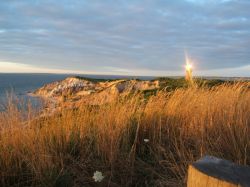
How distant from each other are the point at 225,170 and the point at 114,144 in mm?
2484

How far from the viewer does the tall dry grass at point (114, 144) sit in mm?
3834

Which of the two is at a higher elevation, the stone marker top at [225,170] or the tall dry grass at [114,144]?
the stone marker top at [225,170]

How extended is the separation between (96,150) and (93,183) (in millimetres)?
624

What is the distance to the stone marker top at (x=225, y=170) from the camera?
1.91 m

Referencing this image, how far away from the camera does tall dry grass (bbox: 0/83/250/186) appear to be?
12.6ft

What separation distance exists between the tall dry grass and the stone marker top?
1.65 meters

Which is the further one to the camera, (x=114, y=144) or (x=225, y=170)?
(x=114, y=144)

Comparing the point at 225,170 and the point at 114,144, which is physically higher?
the point at 225,170

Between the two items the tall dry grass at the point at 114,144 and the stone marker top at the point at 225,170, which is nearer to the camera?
the stone marker top at the point at 225,170

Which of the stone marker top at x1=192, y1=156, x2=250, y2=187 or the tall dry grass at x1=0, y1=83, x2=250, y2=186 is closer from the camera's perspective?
the stone marker top at x1=192, y1=156, x2=250, y2=187

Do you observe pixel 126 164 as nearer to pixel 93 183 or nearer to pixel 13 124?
pixel 93 183

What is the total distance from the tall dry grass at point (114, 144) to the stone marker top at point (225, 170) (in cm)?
165

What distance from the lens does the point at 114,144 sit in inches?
174

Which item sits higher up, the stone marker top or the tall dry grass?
the stone marker top
